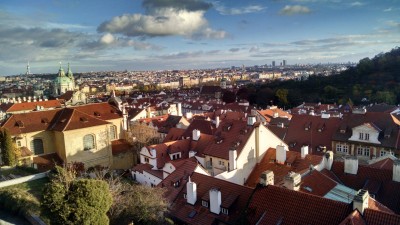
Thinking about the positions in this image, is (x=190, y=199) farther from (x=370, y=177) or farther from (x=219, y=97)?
(x=219, y=97)

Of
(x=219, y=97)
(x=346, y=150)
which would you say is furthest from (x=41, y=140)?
(x=219, y=97)

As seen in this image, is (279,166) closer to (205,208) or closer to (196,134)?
(205,208)

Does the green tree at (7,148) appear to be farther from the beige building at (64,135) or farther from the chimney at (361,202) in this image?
the chimney at (361,202)

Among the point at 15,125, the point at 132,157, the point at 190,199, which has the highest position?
the point at 15,125

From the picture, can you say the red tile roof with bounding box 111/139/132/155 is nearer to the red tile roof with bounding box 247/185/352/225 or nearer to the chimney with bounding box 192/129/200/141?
the chimney with bounding box 192/129/200/141

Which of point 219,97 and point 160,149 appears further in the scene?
point 219,97
